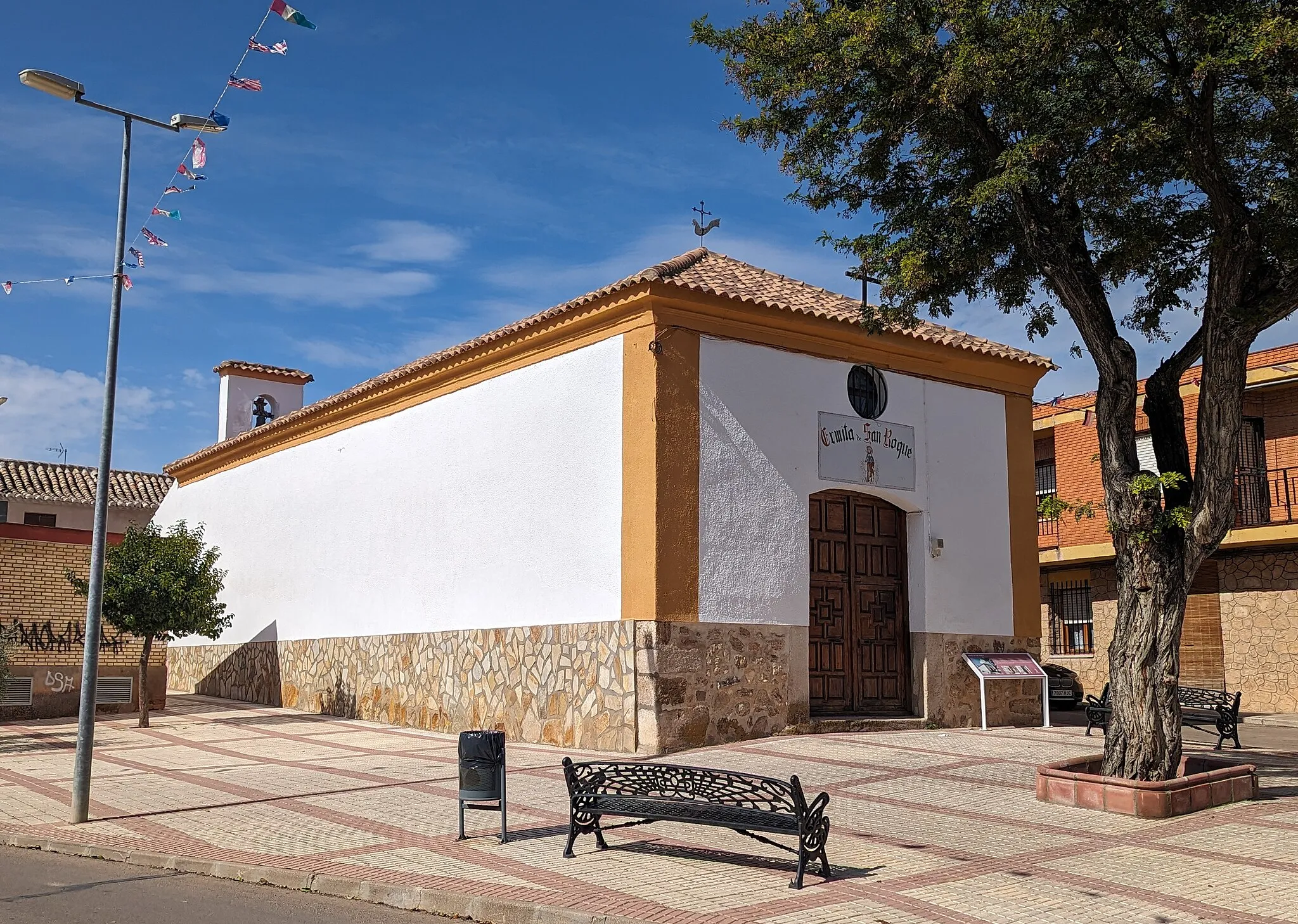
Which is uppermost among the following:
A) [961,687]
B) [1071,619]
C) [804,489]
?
[804,489]

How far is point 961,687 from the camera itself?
14602mm

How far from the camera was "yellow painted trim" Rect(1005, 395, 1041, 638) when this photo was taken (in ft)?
50.8

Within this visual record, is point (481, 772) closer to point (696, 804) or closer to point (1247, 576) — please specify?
point (696, 804)

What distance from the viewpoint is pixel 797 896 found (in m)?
6.17

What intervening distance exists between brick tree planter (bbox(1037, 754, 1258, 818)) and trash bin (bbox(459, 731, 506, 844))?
173 inches

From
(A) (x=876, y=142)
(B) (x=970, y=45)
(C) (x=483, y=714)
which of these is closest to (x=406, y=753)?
(C) (x=483, y=714)

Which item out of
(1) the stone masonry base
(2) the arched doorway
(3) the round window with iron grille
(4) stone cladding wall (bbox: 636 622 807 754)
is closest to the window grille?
(1) the stone masonry base

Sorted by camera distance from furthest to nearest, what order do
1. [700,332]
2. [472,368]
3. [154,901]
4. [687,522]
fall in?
[472,368]
[700,332]
[687,522]
[154,901]

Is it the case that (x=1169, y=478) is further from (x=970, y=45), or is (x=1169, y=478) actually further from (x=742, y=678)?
(x=742, y=678)

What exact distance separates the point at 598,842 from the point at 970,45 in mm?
6666

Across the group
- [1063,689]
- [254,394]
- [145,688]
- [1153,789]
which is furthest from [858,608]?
[254,394]

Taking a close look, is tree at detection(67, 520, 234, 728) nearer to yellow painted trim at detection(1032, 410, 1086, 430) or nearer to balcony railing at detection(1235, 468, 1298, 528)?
balcony railing at detection(1235, 468, 1298, 528)

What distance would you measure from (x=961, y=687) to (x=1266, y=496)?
1062 centimetres

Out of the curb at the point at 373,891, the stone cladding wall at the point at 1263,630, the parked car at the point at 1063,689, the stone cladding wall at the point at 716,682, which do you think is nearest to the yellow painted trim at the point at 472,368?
the stone cladding wall at the point at 716,682
